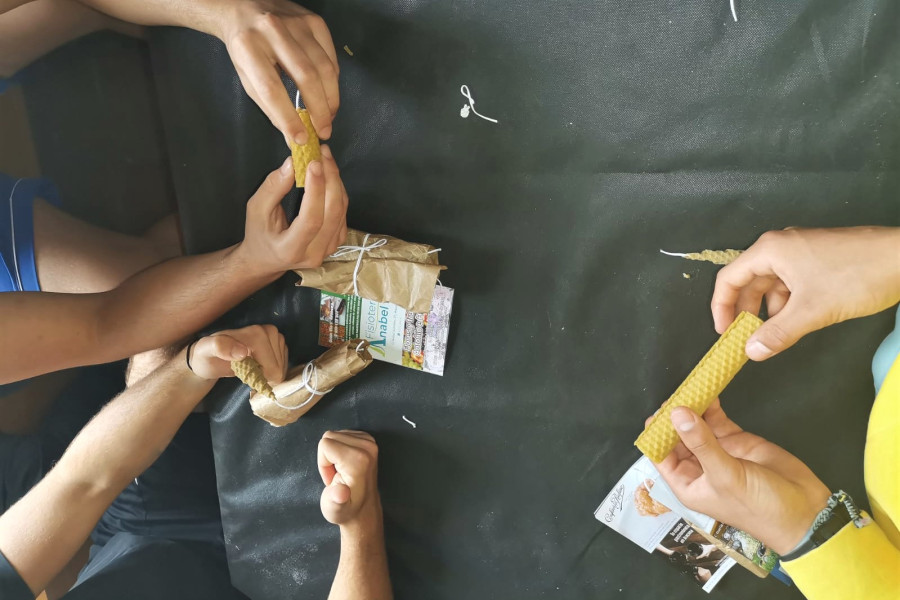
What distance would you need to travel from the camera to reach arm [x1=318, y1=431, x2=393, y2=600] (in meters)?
0.97

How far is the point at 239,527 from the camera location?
1.11 metres

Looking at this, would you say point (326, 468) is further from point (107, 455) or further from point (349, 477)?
point (107, 455)

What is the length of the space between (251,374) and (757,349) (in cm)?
73

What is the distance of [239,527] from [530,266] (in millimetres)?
756

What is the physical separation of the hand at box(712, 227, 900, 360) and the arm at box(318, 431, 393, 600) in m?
0.63

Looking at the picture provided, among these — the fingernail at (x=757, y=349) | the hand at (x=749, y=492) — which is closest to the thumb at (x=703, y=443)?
the hand at (x=749, y=492)

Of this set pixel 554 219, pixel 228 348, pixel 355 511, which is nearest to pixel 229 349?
pixel 228 348

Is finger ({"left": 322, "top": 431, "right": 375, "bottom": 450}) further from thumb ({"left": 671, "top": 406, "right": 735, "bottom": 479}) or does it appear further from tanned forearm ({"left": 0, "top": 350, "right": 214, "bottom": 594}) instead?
thumb ({"left": 671, "top": 406, "right": 735, "bottom": 479})

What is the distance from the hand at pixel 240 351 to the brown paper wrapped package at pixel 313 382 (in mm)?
33

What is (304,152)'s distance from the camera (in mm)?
801

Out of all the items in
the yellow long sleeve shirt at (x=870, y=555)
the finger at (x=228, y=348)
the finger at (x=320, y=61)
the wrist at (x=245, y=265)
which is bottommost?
the finger at (x=228, y=348)

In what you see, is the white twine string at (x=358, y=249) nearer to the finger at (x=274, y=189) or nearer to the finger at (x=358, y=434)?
the finger at (x=274, y=189)

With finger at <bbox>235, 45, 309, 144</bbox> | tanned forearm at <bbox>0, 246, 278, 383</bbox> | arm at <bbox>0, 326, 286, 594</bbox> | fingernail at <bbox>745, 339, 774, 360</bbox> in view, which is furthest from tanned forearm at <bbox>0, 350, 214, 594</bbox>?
fingernail at <bbox>745, 339, 774, 360</bbox>

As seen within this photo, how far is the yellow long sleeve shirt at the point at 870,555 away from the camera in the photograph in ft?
2.32
